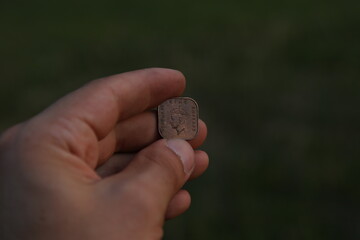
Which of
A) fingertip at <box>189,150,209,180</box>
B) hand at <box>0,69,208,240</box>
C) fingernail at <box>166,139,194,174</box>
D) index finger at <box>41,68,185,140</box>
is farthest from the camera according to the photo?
Answer: fingertip at <box>189,150,209,180</box>

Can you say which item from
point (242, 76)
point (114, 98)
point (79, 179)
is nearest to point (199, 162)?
point (114, 98)

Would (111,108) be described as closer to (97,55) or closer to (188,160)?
(188,160)

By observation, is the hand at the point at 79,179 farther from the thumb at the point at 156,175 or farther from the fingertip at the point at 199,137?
the fingertip at the point at 199,137

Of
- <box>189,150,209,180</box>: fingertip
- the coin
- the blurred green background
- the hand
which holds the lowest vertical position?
the blurred green background

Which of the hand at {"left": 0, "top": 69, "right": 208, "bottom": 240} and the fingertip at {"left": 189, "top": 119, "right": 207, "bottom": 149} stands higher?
the hand at {"left": 0, "top": 69, "right": 208, "bottom": 240}

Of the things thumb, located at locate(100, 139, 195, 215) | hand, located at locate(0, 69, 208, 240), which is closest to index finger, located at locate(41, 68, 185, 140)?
hand, located at locate(0, 69, 208, 240)

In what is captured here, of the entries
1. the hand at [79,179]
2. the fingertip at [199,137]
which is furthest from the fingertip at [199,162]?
the hand at [79,179]

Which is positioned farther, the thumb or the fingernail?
the fingernail

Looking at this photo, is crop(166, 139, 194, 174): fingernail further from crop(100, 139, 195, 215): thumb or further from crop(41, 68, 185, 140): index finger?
crop(41, 68, 185, 140): index finger
